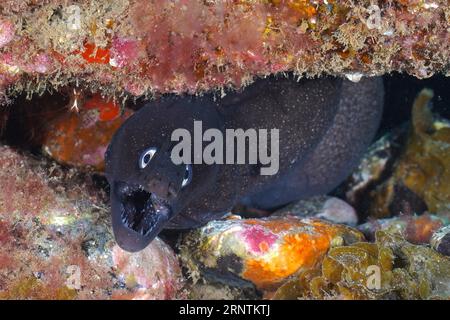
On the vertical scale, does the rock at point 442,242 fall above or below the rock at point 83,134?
below

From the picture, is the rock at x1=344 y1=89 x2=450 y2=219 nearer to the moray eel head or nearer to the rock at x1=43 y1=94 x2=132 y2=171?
the moray eel head

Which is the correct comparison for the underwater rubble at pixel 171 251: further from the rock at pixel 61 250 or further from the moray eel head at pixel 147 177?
the moray eel head at pixel 147 177

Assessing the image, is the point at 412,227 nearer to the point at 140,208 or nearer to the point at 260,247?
the point at 260,247

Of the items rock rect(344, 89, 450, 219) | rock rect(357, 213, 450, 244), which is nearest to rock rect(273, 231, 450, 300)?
rock rect(357, 213, 450, 244)

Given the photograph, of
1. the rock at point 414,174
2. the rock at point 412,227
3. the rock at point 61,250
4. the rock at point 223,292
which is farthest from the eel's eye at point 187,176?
the rock at point 414,174

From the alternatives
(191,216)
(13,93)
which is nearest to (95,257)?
(191,216)
